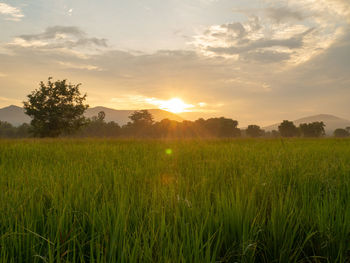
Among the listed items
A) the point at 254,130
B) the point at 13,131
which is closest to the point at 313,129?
the point at 254,130

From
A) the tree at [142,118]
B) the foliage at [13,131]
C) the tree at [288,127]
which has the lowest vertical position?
the foliage at [13,131]

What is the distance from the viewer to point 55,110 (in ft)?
117

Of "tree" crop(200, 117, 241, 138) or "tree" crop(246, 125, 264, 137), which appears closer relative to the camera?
"tree" crop(200, 117, 241, 138)

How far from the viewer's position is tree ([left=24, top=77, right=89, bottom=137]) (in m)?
35.0

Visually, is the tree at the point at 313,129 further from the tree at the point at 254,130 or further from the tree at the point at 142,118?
the tree at the point at 142,118

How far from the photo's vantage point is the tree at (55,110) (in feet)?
115

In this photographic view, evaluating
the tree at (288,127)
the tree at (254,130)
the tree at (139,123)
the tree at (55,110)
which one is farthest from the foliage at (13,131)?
the tree at (288,127)

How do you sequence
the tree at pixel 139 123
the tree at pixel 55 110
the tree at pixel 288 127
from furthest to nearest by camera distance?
the tree at pixel 139 123 → the tree at pixel 288 127 → the tree at pixel 55 110

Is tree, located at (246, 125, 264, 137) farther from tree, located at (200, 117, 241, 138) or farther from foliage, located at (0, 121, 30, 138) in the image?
foliage, located at (0, 121, 30, 138)

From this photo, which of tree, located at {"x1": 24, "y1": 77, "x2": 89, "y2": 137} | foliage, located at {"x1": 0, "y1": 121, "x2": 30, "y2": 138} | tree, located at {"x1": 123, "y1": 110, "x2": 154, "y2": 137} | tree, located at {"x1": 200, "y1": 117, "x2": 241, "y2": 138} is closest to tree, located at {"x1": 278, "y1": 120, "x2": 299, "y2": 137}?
tree, located at {"x1": 200, "y1": 117, "x2": 241, "y2": 138}

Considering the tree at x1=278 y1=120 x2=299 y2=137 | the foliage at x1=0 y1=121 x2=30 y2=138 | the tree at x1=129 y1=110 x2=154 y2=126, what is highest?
the tree at x1=129 y1=110 x2=154 y2=126

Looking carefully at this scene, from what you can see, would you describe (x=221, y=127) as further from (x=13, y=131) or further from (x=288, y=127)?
(x=13, y=131)

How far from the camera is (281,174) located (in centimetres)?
347

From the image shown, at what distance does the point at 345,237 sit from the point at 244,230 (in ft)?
2.40
